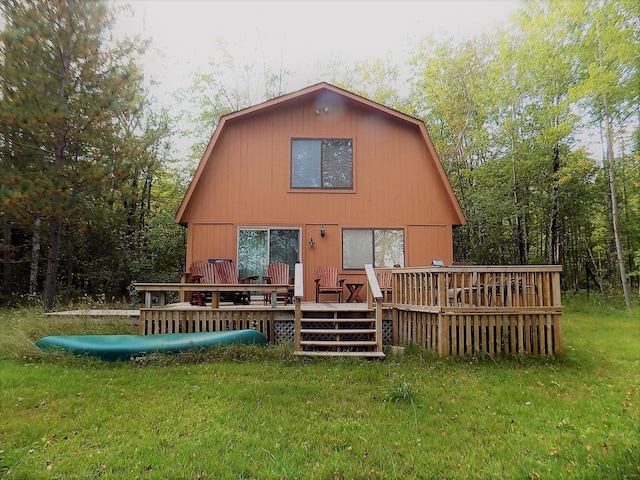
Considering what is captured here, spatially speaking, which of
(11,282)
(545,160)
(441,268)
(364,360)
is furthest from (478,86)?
(11,282)

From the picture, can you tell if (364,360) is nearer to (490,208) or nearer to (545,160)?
(490,208)

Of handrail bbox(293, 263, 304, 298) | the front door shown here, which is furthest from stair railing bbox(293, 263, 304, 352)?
the front door

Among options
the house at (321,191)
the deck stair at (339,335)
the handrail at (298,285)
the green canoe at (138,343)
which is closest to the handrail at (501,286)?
the deck stair at (339,335)

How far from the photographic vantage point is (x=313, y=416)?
339 centimetres

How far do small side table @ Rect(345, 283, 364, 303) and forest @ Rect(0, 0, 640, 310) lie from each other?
17.2 ft

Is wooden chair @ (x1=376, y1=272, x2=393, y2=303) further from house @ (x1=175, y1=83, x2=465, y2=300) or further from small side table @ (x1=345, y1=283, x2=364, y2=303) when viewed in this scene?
house @ (x1=175, y1=83, x2=465, y2=300)

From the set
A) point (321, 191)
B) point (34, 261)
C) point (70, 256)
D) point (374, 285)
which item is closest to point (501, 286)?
point (374, 285)

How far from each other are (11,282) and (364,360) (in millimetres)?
12636

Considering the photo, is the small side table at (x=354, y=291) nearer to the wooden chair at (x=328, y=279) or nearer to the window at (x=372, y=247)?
the wooden chair at (x=328, y=279)

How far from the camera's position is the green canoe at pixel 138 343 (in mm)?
5176

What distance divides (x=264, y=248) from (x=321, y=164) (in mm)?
2414

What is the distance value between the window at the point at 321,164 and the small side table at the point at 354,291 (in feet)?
7.69

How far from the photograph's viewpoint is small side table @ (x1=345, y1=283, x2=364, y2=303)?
8.28 metres

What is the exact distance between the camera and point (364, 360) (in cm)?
527
